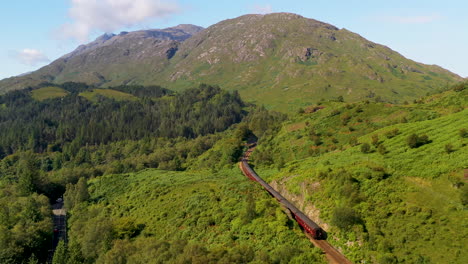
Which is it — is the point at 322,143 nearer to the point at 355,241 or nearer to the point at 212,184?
the point at 212,184

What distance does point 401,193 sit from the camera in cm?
4316

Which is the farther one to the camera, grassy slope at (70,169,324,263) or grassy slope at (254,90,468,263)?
grassy slope at (70,169,324,263)

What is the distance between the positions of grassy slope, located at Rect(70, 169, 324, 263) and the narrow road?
5.75 metres

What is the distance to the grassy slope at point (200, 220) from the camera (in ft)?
127

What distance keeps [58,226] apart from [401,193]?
91450mm

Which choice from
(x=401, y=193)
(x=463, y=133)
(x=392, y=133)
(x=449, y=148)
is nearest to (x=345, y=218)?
(x=401, y=193)

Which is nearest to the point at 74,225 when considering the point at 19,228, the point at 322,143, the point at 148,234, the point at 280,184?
the point at 19,228

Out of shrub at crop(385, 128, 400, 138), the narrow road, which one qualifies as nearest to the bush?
shrub at crop(385, 128, 400, 138)

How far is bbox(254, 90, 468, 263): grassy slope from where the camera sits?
35.3 meters

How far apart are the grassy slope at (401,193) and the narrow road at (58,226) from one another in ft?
192

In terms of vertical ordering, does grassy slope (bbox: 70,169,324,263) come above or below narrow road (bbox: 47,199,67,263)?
above

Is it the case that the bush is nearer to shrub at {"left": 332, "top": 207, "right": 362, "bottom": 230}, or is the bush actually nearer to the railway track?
shrub at {"left": 332, "top": 207, "right": 362, "bottom": 230}

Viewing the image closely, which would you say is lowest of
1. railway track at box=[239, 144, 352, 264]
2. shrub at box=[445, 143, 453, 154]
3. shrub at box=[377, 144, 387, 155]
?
railway track at box=[239, 144, 352, 264]

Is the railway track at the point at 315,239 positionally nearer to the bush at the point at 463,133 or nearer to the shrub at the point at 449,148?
the shrub at the point at 449,148
